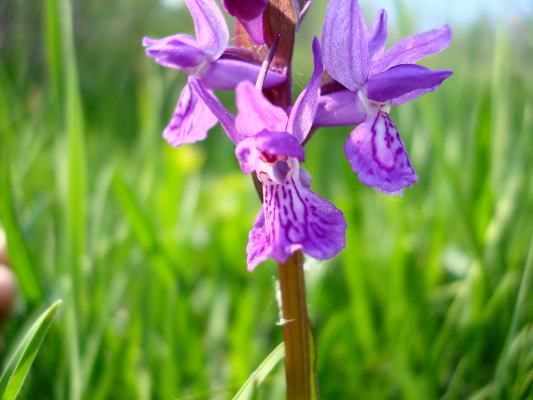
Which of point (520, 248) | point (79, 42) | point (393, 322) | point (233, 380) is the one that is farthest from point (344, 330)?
point (79, 42)

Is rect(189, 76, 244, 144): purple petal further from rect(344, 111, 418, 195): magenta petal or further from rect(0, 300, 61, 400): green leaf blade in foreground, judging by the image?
rect(0, 300, 61, 400): green leaf blade in foreground

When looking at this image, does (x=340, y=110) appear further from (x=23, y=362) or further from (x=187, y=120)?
(x=23, y=362)

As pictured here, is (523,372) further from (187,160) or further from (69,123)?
(187,160)

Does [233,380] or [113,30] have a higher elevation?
[113,30]

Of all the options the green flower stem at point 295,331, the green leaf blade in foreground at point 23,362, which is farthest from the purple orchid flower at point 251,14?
the green leaf blade in foreground at point 23,362

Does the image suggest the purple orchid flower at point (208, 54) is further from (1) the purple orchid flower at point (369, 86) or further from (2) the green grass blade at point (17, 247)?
(2) the green grass blade at point (17, 247)
